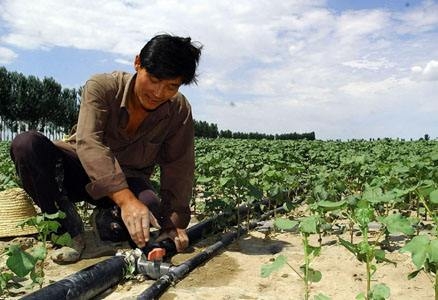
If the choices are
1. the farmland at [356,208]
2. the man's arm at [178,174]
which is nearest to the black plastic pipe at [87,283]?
the man's arm at [178,174]

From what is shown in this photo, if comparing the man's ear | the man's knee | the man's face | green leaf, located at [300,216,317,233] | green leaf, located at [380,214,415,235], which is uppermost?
the man's ear

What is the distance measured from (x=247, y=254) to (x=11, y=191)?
6.50ft

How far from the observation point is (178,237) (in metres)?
3.21

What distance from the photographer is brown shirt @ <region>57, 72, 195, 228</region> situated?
9.72 ft

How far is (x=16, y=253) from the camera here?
79.5 inches

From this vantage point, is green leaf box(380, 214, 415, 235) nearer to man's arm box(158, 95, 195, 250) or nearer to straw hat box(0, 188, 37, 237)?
man's arm box(158, 95, 195, 250)

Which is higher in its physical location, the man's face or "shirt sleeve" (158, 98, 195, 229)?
the man's face

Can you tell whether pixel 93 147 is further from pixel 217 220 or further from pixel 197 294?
pixel 217 220

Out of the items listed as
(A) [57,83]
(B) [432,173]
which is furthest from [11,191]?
(A) [57,83]

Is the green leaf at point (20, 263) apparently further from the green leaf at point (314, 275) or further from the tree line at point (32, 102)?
the tree line at point (32, 102)

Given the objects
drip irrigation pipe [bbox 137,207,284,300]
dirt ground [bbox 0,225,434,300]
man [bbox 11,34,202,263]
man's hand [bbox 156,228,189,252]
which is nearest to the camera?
drip irrigation pipe [bbox 137,207,284,300]

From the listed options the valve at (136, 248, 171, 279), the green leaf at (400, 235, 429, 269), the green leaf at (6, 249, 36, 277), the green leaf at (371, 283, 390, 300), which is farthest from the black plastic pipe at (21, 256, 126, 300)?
the green leaf at (400, 235, 429, 269)

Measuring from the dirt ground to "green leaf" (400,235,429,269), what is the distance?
0.96 meters

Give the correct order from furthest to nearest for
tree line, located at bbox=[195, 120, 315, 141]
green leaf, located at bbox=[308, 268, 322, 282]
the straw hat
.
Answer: tree line, located at bbox=[195, 120, 315, 141]
the straw hat
green leaf, located at bbox=[308, 268, 322, 282]
